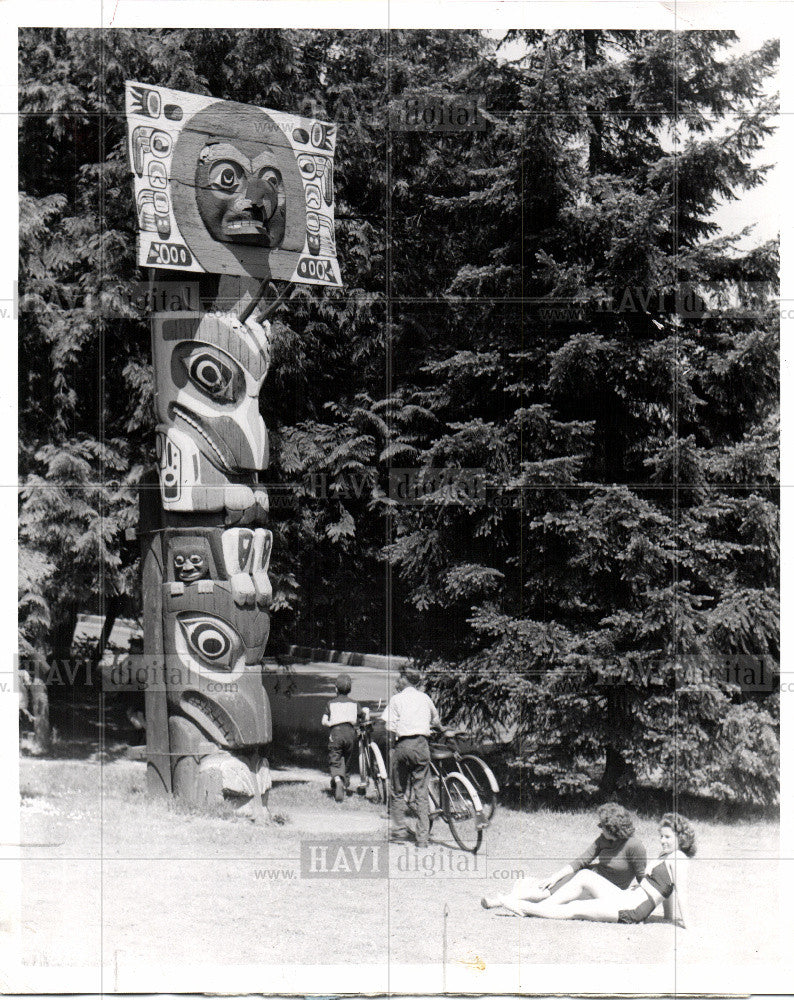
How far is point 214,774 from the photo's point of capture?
6.33 m

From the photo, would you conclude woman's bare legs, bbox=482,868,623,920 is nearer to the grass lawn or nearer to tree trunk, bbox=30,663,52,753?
the grass lawn

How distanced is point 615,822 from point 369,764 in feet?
4.85

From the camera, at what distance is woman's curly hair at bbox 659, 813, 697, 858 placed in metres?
6.38

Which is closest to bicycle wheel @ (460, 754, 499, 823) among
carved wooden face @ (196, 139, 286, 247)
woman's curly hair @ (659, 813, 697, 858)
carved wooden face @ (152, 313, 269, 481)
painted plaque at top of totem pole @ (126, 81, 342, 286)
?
woman's curly hair @ (659, 813, 697, 858)

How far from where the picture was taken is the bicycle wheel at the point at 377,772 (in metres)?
6.40

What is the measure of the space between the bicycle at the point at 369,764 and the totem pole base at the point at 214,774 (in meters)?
0.55

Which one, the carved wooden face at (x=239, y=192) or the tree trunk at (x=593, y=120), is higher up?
the tree trunk at (x=593, y=120)

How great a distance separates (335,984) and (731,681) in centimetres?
289

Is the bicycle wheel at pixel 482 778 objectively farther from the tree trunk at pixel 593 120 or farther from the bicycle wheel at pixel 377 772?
the tree trunk at pixel 593 120

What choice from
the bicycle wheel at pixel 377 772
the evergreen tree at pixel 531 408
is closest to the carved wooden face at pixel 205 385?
the evergreen tree at pixel 531 408

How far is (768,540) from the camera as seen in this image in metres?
6.44

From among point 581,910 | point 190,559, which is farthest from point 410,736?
point 190,559

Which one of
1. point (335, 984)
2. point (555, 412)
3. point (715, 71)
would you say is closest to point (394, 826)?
point (335, 984)

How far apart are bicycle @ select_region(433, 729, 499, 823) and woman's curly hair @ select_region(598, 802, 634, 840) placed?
63 cm
